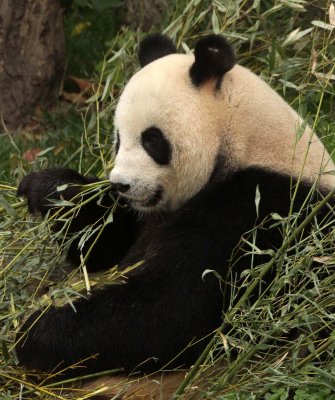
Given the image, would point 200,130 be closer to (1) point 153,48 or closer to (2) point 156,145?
(2) point 156,145

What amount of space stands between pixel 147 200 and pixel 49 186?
0.59m

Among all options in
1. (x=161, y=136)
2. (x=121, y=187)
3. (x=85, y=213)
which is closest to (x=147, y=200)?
(x=121, y=187)

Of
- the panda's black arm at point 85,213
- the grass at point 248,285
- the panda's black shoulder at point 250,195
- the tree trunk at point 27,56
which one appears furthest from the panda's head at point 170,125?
the tree trunk at point 27,56

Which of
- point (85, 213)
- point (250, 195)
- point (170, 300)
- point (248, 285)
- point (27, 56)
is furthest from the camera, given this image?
point (27, 56)

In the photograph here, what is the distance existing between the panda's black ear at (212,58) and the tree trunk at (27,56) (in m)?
3.22

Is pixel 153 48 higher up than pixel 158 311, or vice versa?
pixel 153 48

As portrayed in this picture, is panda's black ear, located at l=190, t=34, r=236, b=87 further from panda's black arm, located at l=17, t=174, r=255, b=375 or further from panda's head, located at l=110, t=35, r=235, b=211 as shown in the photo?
panda's black arm, located at l=17, t=174, r=255, b=375

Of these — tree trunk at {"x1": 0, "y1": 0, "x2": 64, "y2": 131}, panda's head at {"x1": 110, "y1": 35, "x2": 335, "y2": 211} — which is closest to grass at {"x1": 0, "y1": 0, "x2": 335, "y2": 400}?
panda's head at {"x1": 110, "y1": 35, "x2": 335, "y2": 211}

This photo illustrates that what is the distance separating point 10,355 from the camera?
461 cm

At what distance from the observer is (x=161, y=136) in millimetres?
4570

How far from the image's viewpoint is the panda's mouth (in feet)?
15.2

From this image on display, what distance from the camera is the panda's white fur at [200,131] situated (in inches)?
178

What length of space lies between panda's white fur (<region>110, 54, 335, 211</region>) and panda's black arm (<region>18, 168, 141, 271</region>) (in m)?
0.34

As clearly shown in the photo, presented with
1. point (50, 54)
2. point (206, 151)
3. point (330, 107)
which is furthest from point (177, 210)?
point (50, 54)
